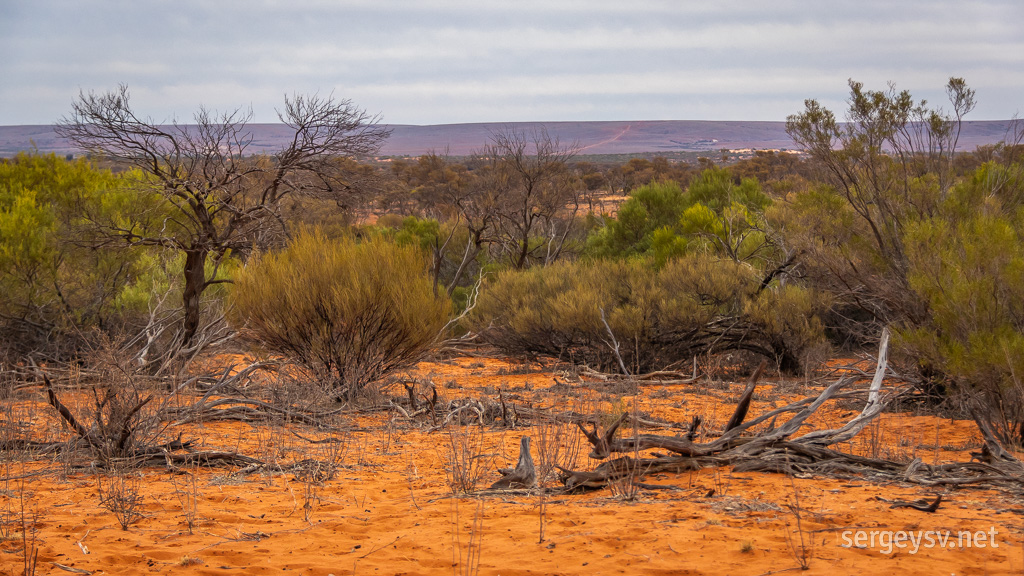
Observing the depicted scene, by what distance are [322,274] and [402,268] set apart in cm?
102

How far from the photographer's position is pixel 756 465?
215 inches

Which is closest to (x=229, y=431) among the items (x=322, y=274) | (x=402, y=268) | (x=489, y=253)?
(x=322, y=274)

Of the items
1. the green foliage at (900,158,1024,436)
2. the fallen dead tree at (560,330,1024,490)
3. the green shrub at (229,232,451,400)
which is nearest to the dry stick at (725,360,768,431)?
the fallen dead tree at (560,330,1024,490)

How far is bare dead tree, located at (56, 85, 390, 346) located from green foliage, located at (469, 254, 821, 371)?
3702mm

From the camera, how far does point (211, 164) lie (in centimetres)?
1070

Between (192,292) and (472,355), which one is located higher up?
(192,292)

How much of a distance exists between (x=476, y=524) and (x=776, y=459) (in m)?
2.32

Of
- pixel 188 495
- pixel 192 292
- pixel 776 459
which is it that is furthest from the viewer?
pixel 192 292

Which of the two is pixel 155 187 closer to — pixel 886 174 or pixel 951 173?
pixel 886 174

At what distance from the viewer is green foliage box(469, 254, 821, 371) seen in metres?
12.6

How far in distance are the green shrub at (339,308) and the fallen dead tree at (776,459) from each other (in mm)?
4756

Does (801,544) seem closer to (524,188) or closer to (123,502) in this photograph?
(123,502)

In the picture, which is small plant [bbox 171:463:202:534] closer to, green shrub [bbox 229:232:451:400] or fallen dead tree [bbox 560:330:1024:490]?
fallen dead tree [bbox 560:330:1024:490]

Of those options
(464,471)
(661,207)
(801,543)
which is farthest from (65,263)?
(661,207)
